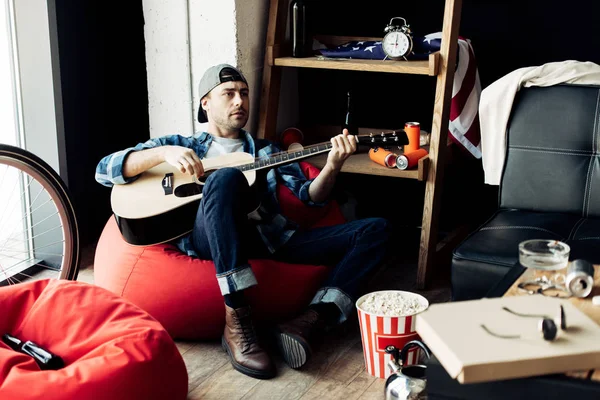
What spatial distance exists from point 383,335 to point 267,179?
837 millimetres

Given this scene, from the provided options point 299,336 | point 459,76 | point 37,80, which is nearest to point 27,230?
point 37,80

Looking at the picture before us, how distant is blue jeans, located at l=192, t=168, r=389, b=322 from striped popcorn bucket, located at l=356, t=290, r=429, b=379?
26 cm

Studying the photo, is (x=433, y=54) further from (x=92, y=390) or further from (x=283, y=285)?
(x=92, y=390)

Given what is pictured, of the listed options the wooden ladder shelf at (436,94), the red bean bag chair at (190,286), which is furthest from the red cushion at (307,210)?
the red bean bag chair at (190,286)

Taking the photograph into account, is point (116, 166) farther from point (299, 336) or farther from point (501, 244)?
point (501, 244)

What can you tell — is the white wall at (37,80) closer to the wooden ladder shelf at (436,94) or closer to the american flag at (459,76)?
the wooden ladder shelf at (436,94)

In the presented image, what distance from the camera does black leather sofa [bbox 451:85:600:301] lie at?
8.70 ft

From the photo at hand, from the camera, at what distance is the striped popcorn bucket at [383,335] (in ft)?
8.13

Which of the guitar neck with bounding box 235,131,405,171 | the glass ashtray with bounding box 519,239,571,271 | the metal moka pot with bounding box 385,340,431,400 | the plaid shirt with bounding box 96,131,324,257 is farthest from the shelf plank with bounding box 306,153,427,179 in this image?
the glass ashtray with bounding box 519,239,571,271

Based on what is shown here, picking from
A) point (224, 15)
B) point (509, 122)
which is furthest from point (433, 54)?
point (224, 15)

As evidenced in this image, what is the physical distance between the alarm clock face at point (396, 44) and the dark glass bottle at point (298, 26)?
37 cm

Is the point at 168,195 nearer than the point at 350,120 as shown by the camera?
Result: Yes

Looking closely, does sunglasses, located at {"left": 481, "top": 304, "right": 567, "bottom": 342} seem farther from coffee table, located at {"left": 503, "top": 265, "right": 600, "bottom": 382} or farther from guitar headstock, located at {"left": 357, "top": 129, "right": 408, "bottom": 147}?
guitar headstock, located at {"left": 357, "top": 129, "right": 408, "bottom": 147}

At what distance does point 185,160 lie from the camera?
2826mm
